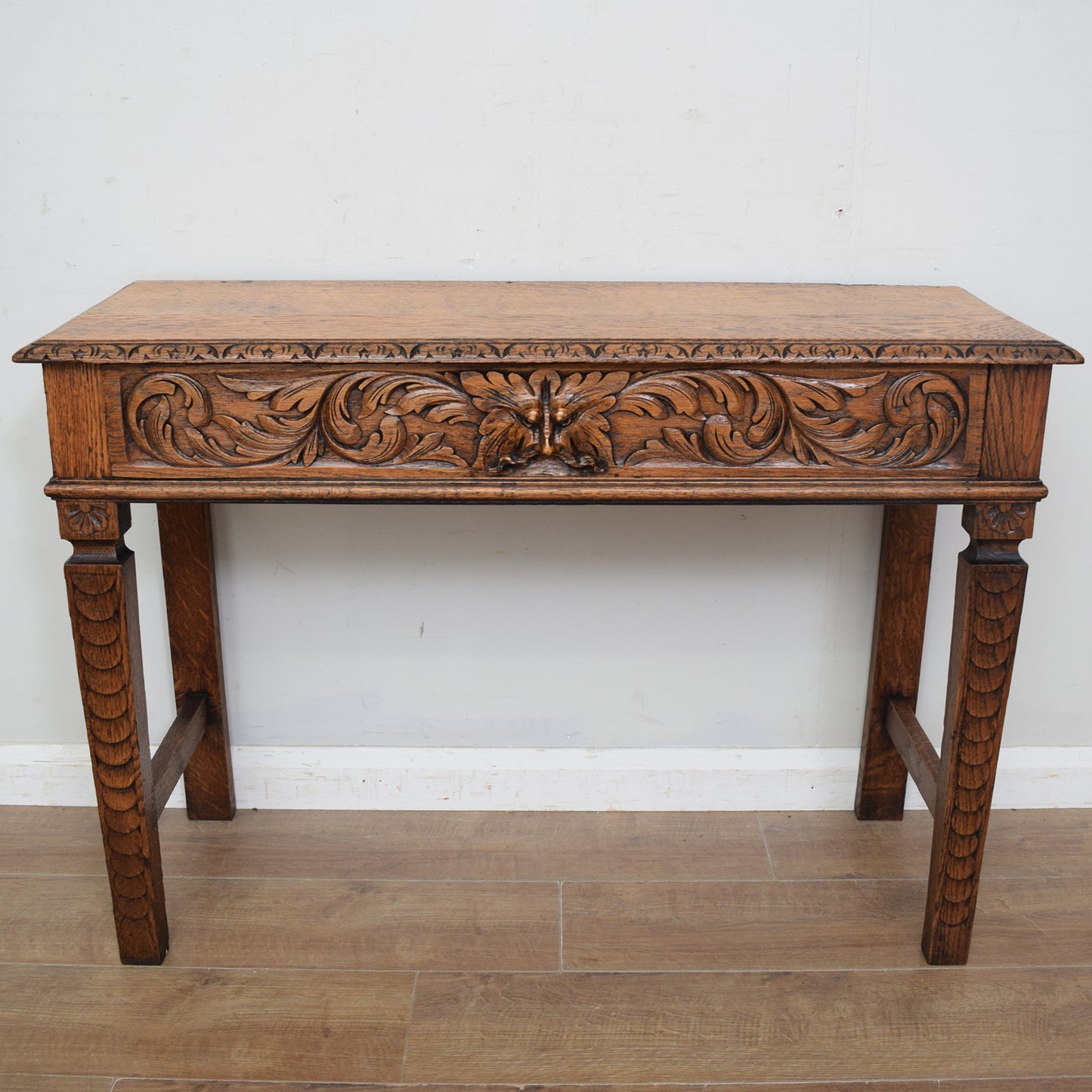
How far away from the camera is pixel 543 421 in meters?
1.61

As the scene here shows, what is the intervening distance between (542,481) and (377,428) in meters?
0.25

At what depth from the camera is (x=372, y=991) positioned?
1.86 m

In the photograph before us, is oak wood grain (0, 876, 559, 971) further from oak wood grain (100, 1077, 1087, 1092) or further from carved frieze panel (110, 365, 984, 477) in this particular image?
carved frieze panel (110, 365, 984, 477)

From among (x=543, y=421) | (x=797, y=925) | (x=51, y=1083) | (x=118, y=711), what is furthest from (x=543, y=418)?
(x=51, y=1083)

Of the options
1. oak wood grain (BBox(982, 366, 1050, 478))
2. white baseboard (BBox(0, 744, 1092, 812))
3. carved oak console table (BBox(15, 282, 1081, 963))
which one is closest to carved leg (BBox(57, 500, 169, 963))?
carved oak console table (BBox(15, 282, 1081, 963))

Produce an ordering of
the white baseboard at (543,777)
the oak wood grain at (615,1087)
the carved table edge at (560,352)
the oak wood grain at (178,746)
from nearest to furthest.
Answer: the carved table edge at (560,352) < the oak wood grain at (615,1087) < the oak wood grain at (178,746) < the white baseboard at (543,777)

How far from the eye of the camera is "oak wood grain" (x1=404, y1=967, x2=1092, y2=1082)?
1.71 metres

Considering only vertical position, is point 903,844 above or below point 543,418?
below

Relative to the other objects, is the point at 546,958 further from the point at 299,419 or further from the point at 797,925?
the point at 299,419

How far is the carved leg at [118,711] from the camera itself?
1700mm

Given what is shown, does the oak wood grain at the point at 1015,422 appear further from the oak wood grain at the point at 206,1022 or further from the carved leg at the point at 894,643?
the oak wood grain at the point at 206,1022

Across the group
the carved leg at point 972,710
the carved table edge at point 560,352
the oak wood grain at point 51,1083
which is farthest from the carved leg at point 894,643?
the oak wood grain at point 51,1083

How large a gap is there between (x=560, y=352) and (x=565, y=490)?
0.20m

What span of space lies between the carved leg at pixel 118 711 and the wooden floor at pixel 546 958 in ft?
0.37
